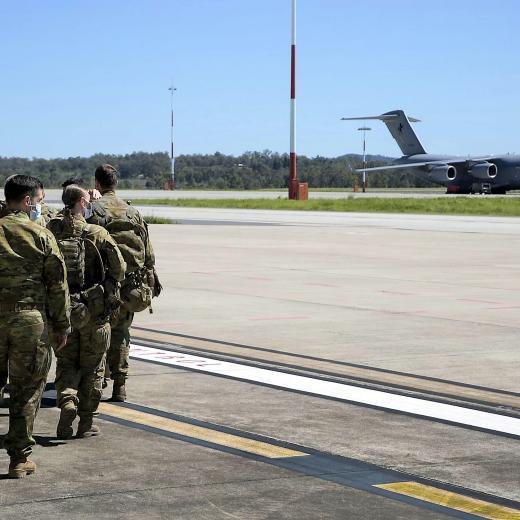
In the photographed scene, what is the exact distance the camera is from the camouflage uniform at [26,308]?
722cm

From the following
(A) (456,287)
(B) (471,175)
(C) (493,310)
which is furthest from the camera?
(B) (471,175)

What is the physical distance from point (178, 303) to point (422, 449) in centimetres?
913

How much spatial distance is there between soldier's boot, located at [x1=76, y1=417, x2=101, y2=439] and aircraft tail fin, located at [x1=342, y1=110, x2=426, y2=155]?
8376cm

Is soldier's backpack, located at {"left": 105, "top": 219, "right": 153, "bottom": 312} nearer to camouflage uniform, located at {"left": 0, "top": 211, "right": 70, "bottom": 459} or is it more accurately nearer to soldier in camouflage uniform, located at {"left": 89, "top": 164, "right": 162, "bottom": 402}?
soldier in camouflage uniform, located at {"left": 89, "top": 164, "right": 162, "bottom": 402}

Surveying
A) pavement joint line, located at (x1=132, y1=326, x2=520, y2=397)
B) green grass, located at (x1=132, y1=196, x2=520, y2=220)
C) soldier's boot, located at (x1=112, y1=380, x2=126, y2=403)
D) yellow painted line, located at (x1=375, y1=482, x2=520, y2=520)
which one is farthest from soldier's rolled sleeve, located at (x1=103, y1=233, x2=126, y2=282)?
green grass, located at (x1=132, y1=196, x2=520, y2=220)

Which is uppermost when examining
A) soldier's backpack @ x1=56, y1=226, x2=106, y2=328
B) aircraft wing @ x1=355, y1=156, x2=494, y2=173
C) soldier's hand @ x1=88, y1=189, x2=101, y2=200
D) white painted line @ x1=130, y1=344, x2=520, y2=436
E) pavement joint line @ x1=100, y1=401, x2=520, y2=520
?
aircraft wing @ x1=355, y1=156, x2=494, y2=173

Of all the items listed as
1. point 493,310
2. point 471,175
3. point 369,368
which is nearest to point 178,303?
point 493,310

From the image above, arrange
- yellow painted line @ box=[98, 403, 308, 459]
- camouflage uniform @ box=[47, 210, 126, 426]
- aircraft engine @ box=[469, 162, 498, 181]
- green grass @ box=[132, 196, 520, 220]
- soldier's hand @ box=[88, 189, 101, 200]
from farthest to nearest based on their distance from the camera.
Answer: aircraft engine @ box=[469, 162, 498, 181], green grass @ box=[132, 196, 520, 220], soldier's hand @ box=[88, 189, 101, 200], camouflage uniform @ box=[47, 210, 126, 426], yellow painted line @ box=[98, 403, 308, 459]

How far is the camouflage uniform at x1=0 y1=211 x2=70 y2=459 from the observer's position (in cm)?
722

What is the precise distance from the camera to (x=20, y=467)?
7172 mm

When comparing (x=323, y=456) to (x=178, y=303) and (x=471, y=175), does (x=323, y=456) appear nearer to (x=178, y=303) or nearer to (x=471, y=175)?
(x=178, y=303)

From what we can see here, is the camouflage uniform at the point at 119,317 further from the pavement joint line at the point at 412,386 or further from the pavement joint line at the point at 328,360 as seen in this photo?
the pavement joint line at the point at 328,360

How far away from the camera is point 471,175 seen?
8550 centimetres

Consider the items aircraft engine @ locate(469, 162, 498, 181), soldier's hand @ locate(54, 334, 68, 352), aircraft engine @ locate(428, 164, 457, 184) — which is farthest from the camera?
aircraft engine @ locate(428, 164, 457, 184)
